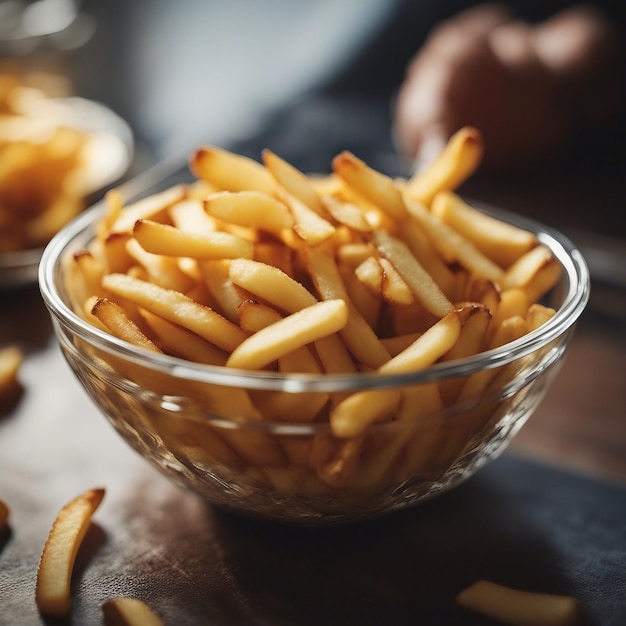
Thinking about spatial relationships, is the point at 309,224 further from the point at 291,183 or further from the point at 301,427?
the point at 301,427

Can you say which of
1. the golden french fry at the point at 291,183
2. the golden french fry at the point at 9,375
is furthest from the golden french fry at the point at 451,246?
the golden french fry at the point at 9,375

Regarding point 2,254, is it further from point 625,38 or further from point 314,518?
point 625,38

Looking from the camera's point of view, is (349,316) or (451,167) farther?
(451,167)

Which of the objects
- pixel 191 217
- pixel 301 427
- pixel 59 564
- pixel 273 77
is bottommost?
pixel 273 77

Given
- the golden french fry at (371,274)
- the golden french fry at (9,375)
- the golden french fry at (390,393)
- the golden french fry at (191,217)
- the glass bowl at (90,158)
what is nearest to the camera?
the golden french fry at (390,393)

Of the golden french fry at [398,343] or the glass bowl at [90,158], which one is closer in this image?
the golden french fry at [398,343]

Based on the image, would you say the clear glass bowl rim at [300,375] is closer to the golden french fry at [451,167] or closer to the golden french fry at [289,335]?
the golden french fry at [289,335]

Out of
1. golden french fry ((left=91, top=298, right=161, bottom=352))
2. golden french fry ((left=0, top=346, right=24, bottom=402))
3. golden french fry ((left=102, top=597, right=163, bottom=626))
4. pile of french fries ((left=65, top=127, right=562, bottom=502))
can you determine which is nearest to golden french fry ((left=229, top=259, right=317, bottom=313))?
pile of french fries ((left=65, top=127, right=562, bottom=502))

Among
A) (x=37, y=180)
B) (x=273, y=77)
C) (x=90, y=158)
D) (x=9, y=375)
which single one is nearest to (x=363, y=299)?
(x=9, y=375)
